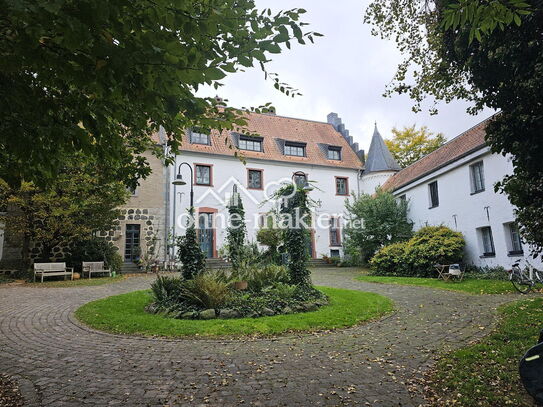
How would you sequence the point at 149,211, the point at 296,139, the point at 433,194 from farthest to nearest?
1. the point at 296,139
2. the point at 149,211
3. the point at 433,194

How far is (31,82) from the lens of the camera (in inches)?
119

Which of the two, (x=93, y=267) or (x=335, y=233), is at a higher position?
(x=335, y=233)

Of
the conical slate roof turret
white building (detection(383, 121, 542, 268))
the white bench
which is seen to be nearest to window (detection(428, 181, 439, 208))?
white building (detection(383, 121, 542, 268))

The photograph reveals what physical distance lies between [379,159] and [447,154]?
27.8 feet

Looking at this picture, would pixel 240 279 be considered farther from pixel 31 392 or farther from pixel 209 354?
pixel 31 392

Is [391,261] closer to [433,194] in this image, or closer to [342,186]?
[433,194]

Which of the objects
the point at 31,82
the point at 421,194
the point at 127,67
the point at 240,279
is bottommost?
the point at 240,279

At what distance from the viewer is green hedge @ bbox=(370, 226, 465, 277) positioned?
15.0 m

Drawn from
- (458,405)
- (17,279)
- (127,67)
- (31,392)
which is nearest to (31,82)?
(127,67)

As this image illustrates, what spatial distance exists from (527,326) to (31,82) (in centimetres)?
746

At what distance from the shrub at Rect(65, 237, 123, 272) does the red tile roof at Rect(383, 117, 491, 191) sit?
15.8 m

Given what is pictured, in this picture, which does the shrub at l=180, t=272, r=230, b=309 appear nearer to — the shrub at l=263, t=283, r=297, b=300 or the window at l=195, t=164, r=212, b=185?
the shrub at l=263, t=283, r=297, b=300

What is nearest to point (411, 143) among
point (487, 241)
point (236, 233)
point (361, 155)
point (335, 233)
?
point (361, 155)

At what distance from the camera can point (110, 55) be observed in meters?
2.09
